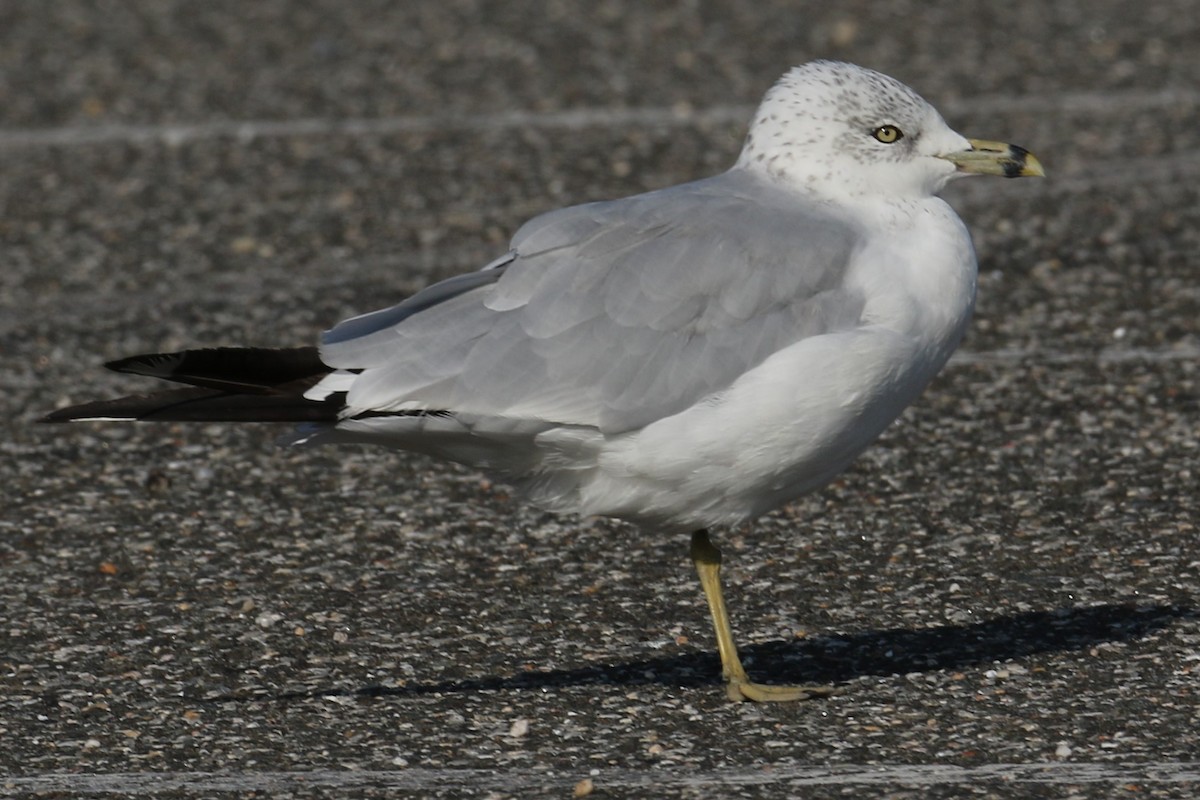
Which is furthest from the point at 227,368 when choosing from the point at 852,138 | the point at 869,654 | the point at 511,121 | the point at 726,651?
the point at 511,121

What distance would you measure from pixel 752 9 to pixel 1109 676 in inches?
Answer: 277

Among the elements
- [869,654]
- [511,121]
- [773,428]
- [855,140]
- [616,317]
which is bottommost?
[869,654]

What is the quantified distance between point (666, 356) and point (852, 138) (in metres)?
0.71

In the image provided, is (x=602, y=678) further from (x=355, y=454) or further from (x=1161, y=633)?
(x=355, y=454)

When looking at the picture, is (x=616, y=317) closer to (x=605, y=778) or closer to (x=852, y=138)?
(x=852, y=138)

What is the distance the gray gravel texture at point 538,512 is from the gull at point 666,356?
48cm

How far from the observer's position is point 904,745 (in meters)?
3.87

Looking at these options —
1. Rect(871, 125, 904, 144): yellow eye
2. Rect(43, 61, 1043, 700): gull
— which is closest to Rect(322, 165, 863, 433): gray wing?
Rect(43, 61, 1043, 700): gull

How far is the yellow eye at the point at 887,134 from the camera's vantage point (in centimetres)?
425

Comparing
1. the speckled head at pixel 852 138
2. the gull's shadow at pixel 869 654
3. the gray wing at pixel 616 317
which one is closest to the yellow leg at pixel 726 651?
the gull's shadow at pixel 869 654

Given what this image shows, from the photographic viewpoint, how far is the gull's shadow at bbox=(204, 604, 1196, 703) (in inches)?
169

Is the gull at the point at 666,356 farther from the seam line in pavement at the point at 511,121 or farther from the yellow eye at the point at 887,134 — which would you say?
the seam line in pavement at the point at 511,121

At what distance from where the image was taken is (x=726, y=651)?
419cm

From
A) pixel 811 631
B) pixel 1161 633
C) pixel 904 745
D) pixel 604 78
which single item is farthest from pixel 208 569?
pixel 604 78
